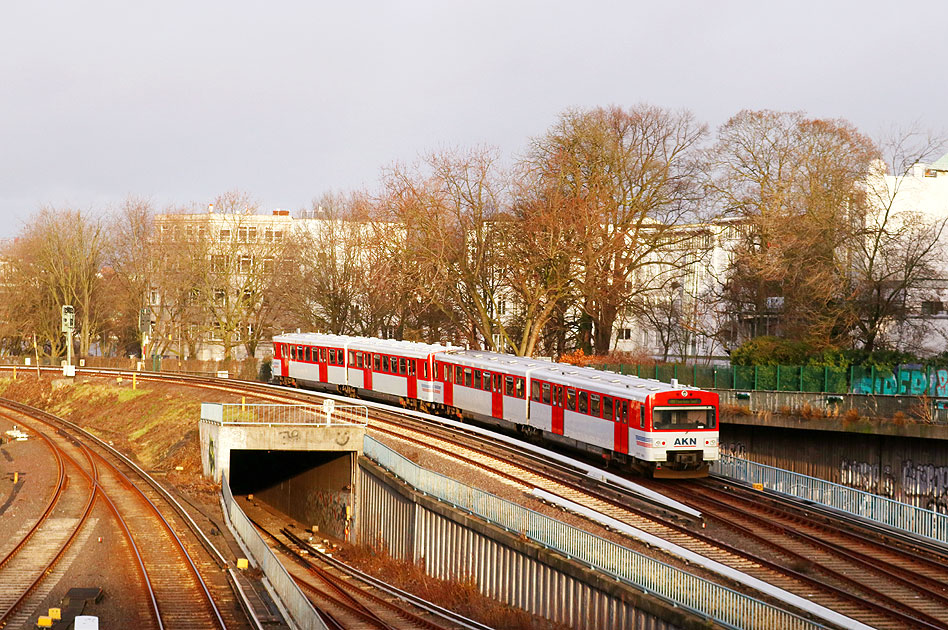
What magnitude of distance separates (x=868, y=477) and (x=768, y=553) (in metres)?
12.9

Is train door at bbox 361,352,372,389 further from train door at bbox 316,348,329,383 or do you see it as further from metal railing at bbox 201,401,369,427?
metal railing at bbox 201,401,369,427

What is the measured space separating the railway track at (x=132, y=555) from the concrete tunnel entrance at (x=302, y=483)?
519 centimetres

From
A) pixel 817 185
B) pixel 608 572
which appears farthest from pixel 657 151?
pixel 608 572

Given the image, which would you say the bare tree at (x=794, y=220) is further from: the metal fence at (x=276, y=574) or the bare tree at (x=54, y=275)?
the bare tree at (x=54, y=275)

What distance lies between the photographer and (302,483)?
124 feet

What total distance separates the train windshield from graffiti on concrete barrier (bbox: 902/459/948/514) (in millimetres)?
7320

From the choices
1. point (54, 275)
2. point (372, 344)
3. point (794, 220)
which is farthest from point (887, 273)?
point (54, 275)

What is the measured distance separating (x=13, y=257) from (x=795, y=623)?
255 feet

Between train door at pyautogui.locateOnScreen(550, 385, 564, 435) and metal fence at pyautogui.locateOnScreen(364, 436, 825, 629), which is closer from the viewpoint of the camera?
metal fence at pyautogui.locateOnScreen(364, 436, 825, 629)

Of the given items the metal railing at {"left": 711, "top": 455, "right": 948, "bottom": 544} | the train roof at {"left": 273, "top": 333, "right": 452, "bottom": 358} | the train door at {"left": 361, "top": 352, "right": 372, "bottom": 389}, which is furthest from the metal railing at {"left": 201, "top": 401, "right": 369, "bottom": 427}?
the metal railing at {"left": 711, "top": 455, "right": 948, "bottom": 544}

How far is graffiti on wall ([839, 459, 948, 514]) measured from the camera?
97.0 ft

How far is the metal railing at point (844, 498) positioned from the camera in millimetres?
22328

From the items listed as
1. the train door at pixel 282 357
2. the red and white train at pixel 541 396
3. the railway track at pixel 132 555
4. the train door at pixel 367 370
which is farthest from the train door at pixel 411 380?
the train door at pixel 282 357

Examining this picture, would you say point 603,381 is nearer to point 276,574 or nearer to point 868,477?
point 868,477
